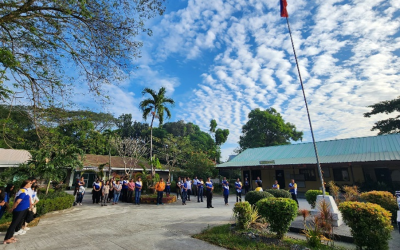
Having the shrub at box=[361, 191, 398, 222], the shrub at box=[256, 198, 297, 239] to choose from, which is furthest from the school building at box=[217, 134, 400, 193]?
the shrub at box=[256, 198, 297, 239]

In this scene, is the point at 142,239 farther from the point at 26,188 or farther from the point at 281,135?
the point at 281,135

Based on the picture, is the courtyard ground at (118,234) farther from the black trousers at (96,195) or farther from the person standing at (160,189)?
the black trousers at (96,195)

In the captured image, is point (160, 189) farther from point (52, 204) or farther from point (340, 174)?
point (340, 174)

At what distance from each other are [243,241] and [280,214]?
1.16 m

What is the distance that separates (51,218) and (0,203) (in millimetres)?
3394

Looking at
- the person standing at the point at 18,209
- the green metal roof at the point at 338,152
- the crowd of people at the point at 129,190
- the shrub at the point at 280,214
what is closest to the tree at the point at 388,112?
the green metal roof at the point at 338,152

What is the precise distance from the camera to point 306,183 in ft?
60.1

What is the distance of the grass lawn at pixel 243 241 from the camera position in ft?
15.2

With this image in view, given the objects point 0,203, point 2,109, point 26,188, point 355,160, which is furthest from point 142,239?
point 2,109

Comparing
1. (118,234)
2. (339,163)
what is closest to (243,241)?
(118,234)

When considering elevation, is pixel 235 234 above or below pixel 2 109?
below

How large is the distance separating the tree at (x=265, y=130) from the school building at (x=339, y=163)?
1237 cm

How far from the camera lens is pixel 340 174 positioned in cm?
1712

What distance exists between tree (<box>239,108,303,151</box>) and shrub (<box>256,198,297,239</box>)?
29.4 meters
